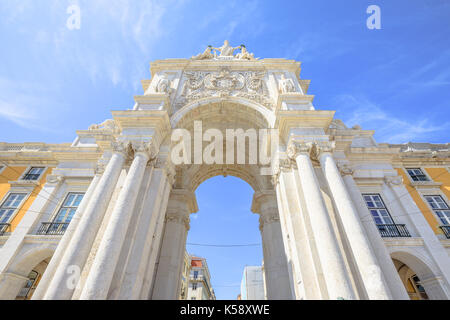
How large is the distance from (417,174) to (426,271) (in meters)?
6.59

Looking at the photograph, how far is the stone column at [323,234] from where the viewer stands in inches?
240

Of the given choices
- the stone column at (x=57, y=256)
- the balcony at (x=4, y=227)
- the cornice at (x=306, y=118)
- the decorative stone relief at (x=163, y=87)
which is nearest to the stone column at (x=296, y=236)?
the cornice at (x=306, y=118)

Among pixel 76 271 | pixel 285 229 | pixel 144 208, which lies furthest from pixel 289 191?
pixel 76 271

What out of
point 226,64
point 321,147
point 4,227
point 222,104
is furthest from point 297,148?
point 4,227

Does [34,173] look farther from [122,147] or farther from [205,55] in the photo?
[205,55]

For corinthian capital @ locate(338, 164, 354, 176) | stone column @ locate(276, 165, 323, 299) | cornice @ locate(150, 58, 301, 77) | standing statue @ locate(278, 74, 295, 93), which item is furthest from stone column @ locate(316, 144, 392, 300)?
cornice @ locate(150, 58, 301, 77)

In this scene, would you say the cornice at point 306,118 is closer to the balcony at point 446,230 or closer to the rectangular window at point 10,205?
the balcony at point 446,230

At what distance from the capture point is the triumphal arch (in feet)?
22.8

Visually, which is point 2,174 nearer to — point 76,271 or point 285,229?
point 76,271

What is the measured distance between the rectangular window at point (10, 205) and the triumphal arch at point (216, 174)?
5.97ft

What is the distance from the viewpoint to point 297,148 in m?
9.55

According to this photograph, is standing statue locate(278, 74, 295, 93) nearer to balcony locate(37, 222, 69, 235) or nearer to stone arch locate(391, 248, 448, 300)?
stone arch locate(391, 248, 448, 300)

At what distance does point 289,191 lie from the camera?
9383mm
